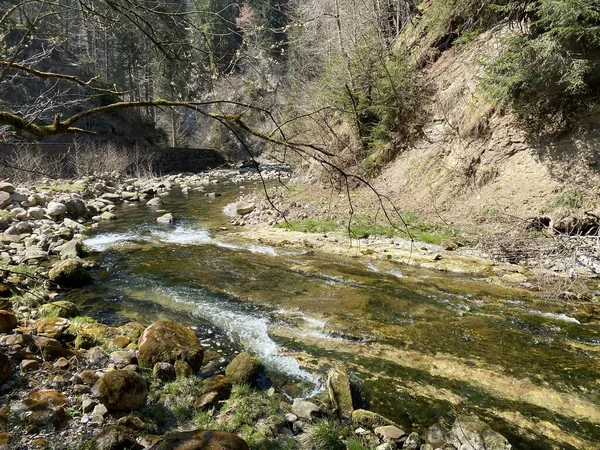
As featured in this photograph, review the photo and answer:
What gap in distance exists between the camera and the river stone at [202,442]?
290 cm

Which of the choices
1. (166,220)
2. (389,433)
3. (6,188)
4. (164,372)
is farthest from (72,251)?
(389,433)

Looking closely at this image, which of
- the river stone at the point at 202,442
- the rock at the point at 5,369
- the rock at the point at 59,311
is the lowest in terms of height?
the rock at the point at 59,311

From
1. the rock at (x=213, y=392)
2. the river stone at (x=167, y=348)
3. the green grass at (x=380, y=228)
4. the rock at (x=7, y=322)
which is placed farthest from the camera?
the green grass at (x=380, y=228)

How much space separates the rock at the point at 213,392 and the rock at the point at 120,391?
0.54 m

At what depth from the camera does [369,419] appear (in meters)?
3.70

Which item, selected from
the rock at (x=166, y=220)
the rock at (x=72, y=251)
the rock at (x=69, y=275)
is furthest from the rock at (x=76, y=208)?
the rock at (x=69, y=275)

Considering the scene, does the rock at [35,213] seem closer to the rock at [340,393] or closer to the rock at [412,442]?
the rock at [340,393]

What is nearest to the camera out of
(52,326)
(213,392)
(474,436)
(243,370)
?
(474,436)

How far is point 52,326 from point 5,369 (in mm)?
1402

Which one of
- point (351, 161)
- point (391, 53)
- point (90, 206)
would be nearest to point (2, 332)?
point (351, 161)

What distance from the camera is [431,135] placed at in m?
13.1

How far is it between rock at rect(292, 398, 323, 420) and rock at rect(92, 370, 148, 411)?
1463mm

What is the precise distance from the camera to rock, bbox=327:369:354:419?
388 centimetres

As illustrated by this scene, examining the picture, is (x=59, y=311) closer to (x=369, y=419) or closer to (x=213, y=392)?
(x=213, y=392)
